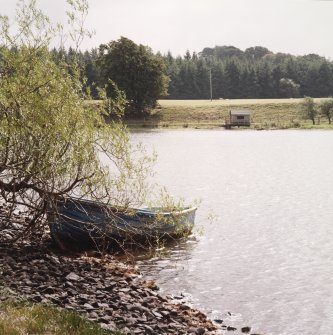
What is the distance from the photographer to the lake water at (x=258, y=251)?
57.6 feet

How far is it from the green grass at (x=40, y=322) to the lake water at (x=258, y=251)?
6098mm

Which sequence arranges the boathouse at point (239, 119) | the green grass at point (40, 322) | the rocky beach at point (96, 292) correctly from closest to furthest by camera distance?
1. the green grass at point (40, 322)
2. the rocky beach at point (96, 292)
3. the boathouse at point (239, 119)

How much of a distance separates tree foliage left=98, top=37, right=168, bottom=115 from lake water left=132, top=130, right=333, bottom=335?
7236cm

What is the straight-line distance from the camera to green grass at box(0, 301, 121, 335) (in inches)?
411

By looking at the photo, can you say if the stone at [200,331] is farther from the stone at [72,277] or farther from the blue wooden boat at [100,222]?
the blue wooden boat at [100,222]

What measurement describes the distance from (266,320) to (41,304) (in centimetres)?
739

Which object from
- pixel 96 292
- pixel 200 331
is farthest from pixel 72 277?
pixel 200 331

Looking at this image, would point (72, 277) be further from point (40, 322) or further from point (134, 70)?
point (134, 70)

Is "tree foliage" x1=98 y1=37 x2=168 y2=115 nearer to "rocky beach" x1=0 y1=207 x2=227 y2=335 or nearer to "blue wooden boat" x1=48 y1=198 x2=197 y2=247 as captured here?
"blue wooden boat" x1=48 y1=198 x2=197 y2=247

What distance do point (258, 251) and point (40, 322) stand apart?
15.9 metres

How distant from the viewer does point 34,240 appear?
72.3 feet

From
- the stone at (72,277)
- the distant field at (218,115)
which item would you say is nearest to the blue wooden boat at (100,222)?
the stone at (72,277)

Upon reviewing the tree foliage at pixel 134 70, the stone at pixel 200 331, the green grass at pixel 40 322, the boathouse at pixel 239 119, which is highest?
the tree foliage at pixel 134 70

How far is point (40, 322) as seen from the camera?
35.9ft
